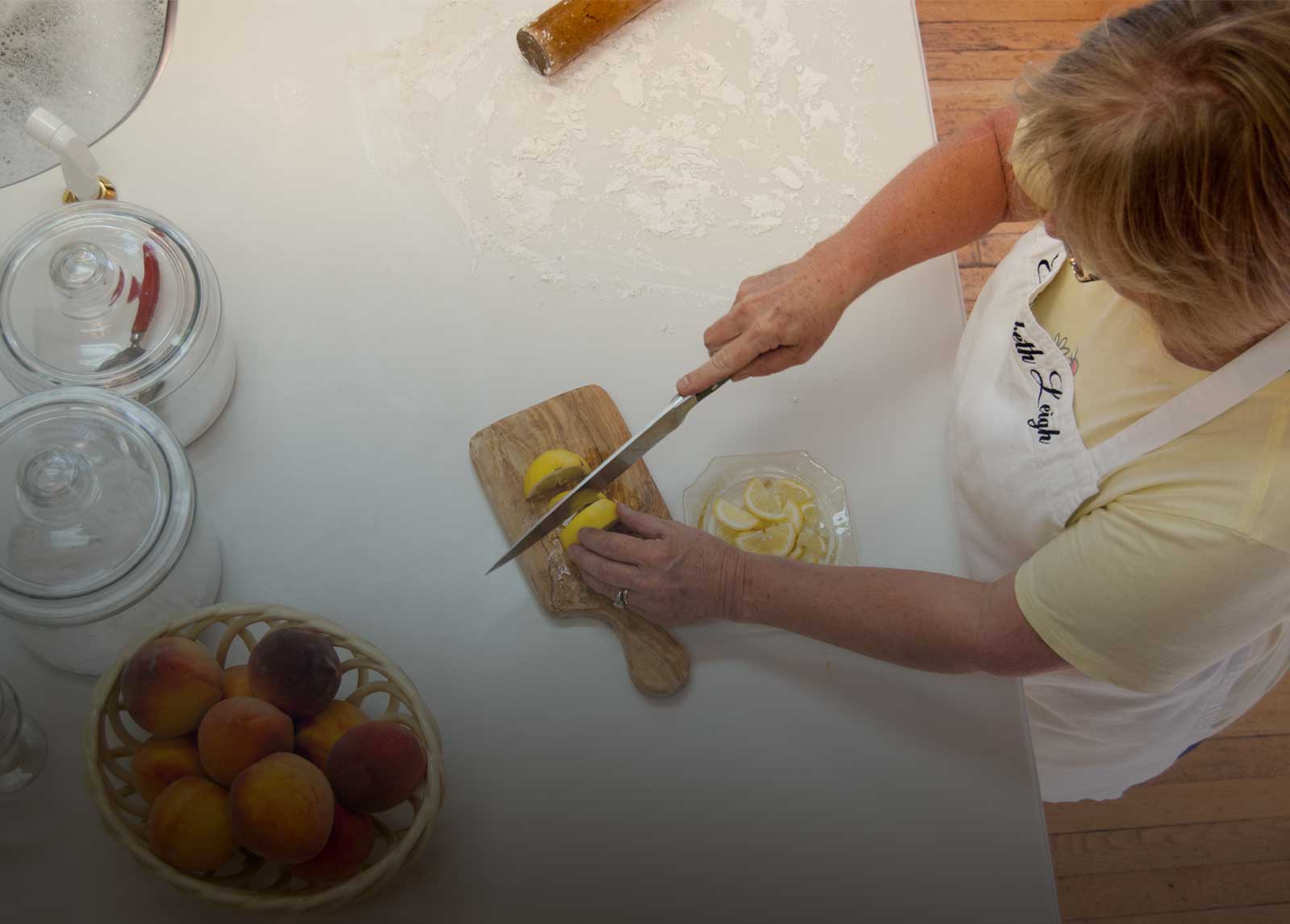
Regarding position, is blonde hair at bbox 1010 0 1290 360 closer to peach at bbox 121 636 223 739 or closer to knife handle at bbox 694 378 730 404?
knife handle at bbox 694 378 730 404

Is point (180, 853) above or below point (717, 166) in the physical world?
below

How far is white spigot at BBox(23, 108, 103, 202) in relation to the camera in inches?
33.7

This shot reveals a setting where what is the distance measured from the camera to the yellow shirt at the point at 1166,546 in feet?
2.51

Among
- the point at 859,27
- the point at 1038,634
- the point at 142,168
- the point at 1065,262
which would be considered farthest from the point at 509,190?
the point at 1038,634

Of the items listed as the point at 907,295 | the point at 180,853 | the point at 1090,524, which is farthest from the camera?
the point at 907,295

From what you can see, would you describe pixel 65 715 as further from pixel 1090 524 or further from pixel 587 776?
pixel 1090 524

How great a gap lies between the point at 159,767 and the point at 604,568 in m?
0.43

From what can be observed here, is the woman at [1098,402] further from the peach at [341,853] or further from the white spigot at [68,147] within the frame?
the white spigot at [68,147]

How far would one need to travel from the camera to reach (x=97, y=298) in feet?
2.72

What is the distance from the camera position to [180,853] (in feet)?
2.31

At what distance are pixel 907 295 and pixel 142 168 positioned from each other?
939 mm

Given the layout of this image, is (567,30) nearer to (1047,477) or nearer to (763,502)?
(763,502)

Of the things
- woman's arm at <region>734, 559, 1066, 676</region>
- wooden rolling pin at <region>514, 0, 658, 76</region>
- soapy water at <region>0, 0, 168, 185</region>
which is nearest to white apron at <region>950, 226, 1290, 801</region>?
woman's arm at <region>734, 559, 1066, 676</region>

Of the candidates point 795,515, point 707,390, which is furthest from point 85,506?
point 795,515
